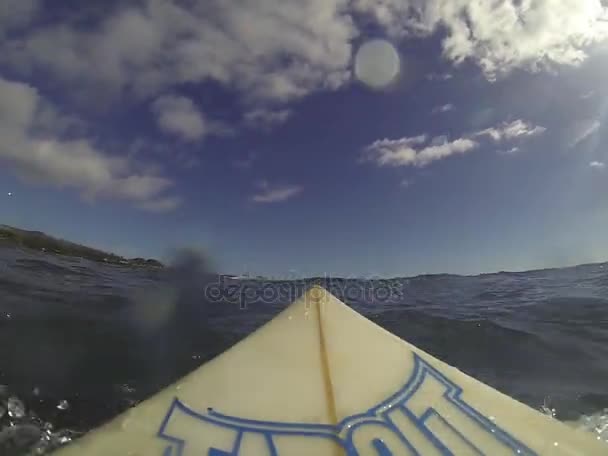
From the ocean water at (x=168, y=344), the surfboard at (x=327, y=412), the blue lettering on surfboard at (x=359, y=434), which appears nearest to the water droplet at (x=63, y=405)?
the ocean water at (x=168, y=344)

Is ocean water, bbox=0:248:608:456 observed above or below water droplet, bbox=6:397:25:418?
above

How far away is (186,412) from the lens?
2209 millimetres

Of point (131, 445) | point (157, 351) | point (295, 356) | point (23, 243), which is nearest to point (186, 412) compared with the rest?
point (131, 445)

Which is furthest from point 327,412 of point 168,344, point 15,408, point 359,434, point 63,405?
point 168,344

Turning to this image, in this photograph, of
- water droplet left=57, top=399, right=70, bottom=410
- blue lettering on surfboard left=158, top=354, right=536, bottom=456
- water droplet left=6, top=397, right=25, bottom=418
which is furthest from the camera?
water droplet left=57, top=399, right=70, bottom=410

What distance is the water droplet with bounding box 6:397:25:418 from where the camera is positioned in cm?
419

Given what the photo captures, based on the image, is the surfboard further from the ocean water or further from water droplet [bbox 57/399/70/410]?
water droplet [bbox 57/399/70/410]

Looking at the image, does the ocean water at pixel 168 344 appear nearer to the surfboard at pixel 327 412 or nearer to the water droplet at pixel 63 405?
the water droplet at pixel 63 405

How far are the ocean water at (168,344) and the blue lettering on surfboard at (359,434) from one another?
6.12ft

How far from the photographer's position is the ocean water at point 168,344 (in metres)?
4.59

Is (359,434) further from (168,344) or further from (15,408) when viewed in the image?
(168,344)

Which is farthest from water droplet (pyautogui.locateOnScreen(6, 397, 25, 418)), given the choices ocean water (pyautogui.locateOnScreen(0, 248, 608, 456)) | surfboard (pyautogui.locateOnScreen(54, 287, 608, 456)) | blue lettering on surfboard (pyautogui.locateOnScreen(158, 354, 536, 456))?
blue lettering on surfboard (pyautogui.locateOnScreen(158, 354, 536, 456))

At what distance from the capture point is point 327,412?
7.32ft

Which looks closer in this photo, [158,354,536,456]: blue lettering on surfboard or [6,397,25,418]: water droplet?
[158,354,536,456]: blue lettering on surfboard
